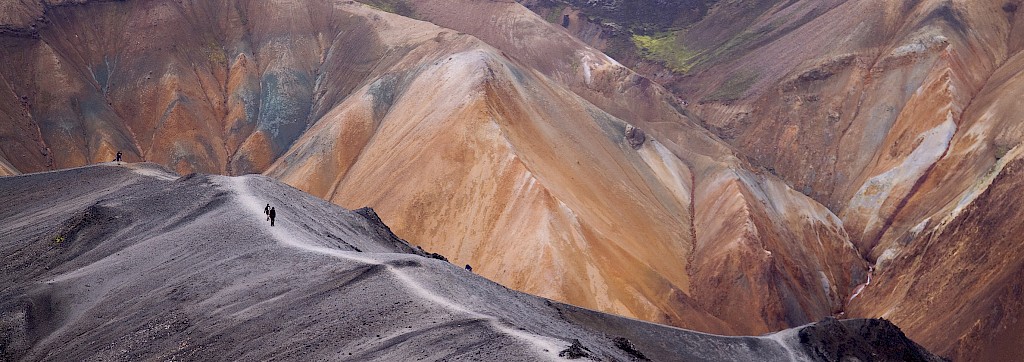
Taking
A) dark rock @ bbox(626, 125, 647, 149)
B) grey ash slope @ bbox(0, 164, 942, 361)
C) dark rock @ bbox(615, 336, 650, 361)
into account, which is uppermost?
grey ash slope @ bbox(0, 164, 942, 361)

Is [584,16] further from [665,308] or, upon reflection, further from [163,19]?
[665,308]

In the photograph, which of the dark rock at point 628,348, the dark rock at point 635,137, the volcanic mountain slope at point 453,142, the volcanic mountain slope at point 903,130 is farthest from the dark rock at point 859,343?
the dark rock at point 635,137

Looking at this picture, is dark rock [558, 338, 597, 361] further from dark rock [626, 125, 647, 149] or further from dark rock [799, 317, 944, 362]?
dark rock [626, 125, 647, 149]

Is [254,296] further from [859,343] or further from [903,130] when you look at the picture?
[903,130]

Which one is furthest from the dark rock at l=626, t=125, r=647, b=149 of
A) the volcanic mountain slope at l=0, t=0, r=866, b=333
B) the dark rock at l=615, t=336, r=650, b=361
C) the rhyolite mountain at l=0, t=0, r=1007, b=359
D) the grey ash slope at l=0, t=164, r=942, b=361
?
the dark rock at l=615, t=336, r=650, b=361

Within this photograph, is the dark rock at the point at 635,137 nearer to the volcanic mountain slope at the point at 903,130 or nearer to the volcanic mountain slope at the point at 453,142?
the volcanic mountain slope at the point at 453,142

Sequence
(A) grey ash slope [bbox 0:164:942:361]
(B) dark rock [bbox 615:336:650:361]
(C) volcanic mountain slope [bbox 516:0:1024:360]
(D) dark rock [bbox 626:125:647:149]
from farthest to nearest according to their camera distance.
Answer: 1. (D) dark rock [bbox 626:125:647:149]
2. (C) volcanic mountain slope [bbox 516:0:1024:360]
3. (B) dark rock [bbox 615:336:650:361]
4. (A) grey ash slope [bbox 0:164:942:361]
